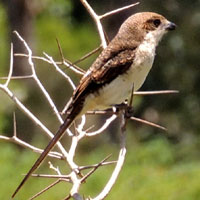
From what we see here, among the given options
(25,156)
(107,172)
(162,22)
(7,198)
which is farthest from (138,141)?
(162,22)

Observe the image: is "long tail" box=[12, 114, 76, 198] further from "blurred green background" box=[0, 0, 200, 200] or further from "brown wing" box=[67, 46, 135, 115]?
"blurred green background" box=[0, 0, 200, 200]

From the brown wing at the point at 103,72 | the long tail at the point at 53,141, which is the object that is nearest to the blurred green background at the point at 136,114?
the brown wing at the point at 103,72

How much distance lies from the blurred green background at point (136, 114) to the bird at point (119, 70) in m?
2.43

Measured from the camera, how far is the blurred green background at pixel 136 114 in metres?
7.43

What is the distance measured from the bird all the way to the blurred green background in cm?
243

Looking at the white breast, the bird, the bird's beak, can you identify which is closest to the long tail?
the bird

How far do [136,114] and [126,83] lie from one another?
708 centimetres

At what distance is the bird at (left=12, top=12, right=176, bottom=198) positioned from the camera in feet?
14.4

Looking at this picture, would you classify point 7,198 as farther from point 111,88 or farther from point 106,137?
point 106,137

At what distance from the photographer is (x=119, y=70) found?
4426 mm

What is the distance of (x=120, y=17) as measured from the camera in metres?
13.1

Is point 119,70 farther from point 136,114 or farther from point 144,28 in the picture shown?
point 136,114

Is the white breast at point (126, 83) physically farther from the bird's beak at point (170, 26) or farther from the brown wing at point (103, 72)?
the bird's beak at point (170, 26)

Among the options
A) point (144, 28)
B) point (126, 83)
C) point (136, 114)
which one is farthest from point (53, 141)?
point (136, 114)
